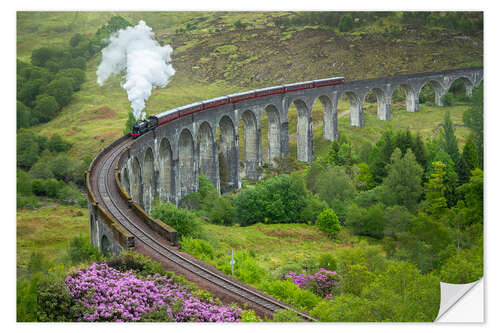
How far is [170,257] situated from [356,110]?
2580 inches

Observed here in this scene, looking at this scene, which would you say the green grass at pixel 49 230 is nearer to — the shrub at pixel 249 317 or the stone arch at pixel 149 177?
the stone arch at pixel 149 177

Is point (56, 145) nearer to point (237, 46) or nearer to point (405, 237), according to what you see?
point (237, 46)

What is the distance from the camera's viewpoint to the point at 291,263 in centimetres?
3962

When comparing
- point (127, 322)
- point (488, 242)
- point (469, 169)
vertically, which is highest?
point (469, 169)

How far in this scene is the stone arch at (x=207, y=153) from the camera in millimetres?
66062

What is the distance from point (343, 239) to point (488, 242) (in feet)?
72.1

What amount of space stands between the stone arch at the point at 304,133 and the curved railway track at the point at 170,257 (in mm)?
41384

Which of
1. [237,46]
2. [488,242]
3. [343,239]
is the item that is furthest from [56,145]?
[488,242]

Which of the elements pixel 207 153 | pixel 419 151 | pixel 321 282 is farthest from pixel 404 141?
pixel 321 282

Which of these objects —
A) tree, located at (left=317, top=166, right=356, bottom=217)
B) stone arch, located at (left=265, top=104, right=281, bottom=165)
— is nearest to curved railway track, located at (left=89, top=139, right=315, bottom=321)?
tree, located at (left=317, top=166, right=356, bottom=217)

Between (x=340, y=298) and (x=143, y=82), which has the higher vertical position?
(x=143, y=82)

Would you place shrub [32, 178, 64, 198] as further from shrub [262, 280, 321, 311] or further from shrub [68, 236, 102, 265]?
shrub [262, 280, 321, 311]

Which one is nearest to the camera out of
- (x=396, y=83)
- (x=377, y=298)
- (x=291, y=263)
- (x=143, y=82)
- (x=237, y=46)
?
(x=377, y=298)

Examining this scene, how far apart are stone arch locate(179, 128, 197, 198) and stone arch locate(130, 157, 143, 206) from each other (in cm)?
940
